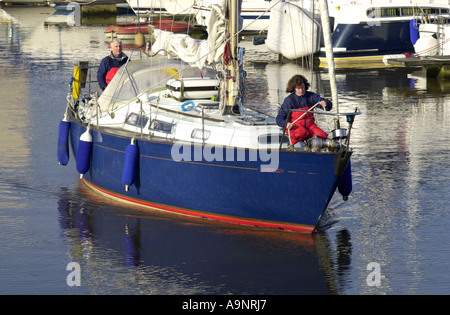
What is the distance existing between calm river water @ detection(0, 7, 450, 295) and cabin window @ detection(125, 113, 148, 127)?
65.6 inches

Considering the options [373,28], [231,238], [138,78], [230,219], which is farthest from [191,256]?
[373,28]

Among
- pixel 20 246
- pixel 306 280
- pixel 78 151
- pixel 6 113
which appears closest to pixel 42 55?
pixel 6 113

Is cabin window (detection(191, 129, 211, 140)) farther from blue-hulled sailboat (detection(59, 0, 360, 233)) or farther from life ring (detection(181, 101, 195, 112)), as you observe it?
life ring (detection(181, 101, 195, 112))

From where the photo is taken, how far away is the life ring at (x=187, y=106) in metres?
16.2

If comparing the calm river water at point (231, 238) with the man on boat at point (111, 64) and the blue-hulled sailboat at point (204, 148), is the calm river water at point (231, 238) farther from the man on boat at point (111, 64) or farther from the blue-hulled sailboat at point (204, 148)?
the man on boat at point (111, 64)

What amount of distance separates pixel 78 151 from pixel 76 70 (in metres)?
3.41

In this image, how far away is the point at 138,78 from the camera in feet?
57.2

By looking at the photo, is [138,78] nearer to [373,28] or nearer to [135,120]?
[135,120]

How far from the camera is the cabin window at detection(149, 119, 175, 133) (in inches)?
615

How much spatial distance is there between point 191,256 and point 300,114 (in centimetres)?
304

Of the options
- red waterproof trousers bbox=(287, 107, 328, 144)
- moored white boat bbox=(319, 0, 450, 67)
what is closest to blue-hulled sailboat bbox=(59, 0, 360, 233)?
red waterproof trousers bbox=(287, 107, 328, 144)

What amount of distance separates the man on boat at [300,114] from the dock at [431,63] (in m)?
18.1

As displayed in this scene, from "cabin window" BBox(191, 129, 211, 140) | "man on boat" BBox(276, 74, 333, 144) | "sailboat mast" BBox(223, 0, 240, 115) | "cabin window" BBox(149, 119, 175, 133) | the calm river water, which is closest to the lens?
the calm river water

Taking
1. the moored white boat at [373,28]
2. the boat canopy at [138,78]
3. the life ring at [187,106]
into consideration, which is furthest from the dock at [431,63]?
the life ring at [187,106]
